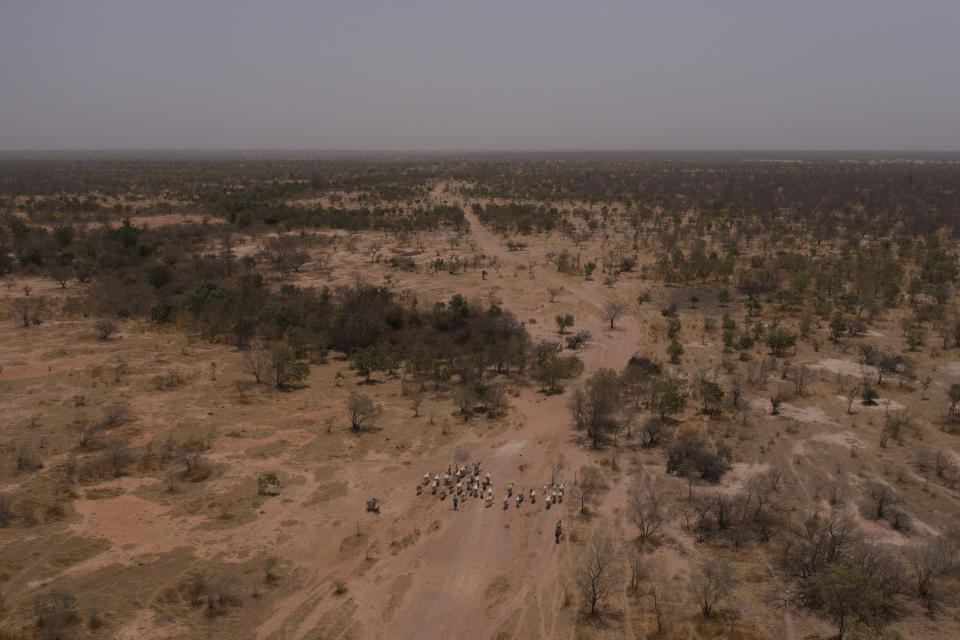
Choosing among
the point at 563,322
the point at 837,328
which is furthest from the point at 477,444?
the point at 837,328

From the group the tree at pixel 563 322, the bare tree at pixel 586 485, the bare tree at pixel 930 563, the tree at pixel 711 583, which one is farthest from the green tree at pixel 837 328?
the tree at pixel 711 583

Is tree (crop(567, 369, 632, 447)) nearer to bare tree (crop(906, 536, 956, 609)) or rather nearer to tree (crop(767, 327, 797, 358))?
bare tree (crop(906, 536, 956, 609))

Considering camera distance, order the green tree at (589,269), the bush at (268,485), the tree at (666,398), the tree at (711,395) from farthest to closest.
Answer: the green tree at (589,269)
the tree at (711,395)
the tree at (666,398)
the bush at (268,485)

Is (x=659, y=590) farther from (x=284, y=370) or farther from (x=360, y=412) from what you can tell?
(x=284, y=370)

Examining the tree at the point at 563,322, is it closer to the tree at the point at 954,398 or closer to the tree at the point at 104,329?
the tree at the point at 954,398

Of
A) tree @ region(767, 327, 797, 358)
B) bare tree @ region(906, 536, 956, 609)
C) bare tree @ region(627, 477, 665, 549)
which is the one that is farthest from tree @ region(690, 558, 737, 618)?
tree @ region(767, 327, 797, 358)

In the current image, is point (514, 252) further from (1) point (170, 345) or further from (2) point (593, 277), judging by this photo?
(1) point (170, 345)
